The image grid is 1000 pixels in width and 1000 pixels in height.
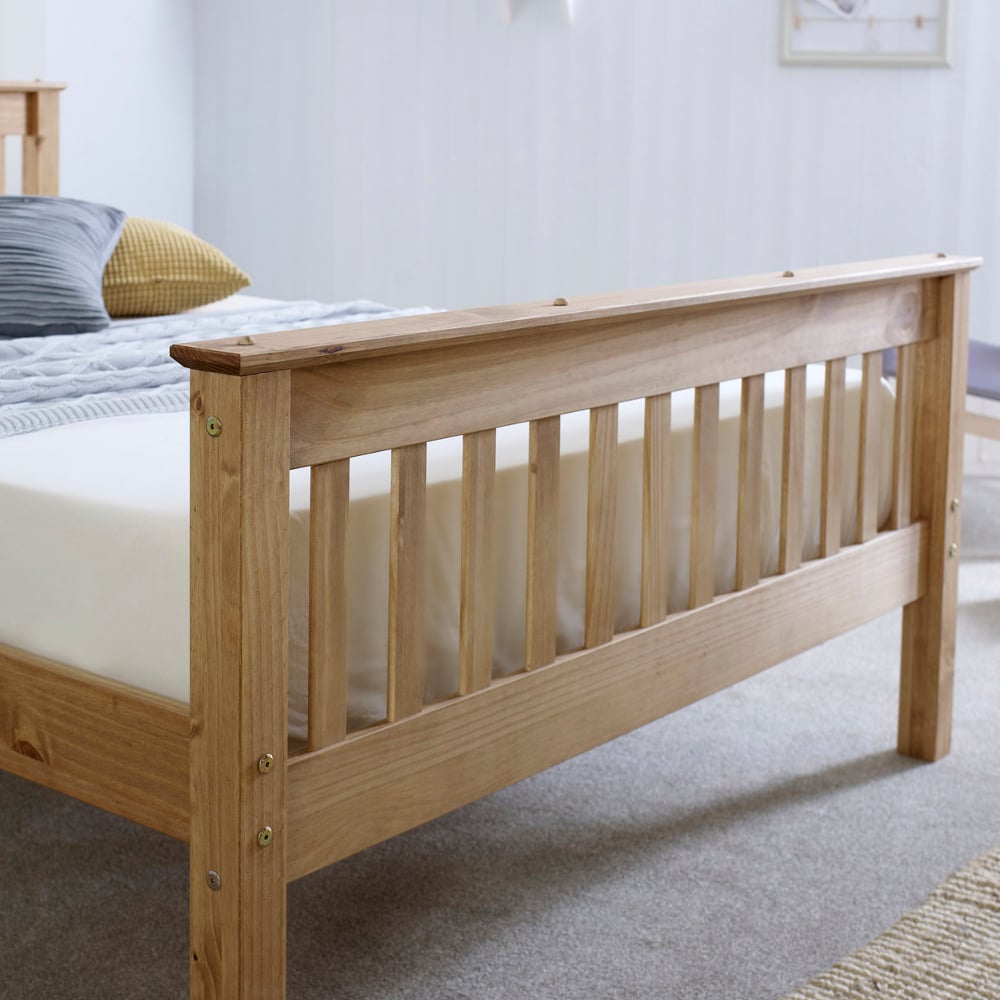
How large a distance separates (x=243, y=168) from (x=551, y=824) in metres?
2.69

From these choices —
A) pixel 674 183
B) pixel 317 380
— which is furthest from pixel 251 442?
pixel 674 183

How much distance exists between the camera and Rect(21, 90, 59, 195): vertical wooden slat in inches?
115

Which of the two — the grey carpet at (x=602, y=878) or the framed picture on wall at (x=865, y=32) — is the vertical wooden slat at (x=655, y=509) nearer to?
the grey carpet at (x=602, y=878)

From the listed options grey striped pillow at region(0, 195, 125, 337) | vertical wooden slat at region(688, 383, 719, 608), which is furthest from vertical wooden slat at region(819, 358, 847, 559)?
grey striped pillow at region(0, 195, 125, 337)

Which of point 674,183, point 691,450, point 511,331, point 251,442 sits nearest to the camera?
point 251,442

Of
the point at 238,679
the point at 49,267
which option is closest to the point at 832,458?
the point at 238,679

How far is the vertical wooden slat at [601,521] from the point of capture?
4.31 ft

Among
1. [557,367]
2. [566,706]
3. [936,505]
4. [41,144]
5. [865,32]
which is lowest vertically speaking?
[566,706]

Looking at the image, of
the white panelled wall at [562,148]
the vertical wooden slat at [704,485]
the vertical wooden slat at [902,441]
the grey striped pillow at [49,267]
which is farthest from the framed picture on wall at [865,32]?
the vertical wooden slat at [704,485]

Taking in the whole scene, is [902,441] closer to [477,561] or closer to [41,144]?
[477,561]

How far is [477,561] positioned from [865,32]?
2.38 m

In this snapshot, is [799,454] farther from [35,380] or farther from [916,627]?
[35,380]

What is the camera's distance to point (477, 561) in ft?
3.93

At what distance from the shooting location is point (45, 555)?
1.22 meters
